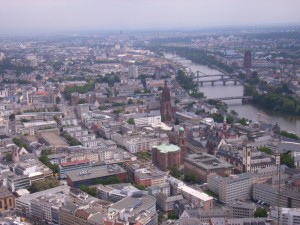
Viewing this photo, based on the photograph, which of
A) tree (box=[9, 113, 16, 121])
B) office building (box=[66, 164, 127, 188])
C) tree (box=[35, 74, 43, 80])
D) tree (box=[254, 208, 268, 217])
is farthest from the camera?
tree (box=[35, 74, 43, 80])

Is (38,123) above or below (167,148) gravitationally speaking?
below

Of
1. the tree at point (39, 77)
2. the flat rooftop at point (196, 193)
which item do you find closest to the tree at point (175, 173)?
the flat rooftop at point (196, 193)

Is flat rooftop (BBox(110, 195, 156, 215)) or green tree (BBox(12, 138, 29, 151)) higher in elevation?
flat rooftop (BBox(110, 195, 156, 215))

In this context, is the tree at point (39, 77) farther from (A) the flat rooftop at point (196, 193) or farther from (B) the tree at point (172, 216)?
(B) the tree at point (172, 216)

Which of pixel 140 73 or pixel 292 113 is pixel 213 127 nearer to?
pixel 292 113

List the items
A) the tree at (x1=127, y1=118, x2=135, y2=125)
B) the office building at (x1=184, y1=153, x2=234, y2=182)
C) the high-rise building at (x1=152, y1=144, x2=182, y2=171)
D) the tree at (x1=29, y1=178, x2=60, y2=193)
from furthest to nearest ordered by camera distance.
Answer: the tree at (x1=127, y1=118, x2=135, y2=125) < the high-rise building at (x1=152, y1=144, x2=182, y2=171) < the office building at (x1=184, y1=153, x2=234, y2=182) < the tree at (x1=29, y1=178, x2=60, y2=193)

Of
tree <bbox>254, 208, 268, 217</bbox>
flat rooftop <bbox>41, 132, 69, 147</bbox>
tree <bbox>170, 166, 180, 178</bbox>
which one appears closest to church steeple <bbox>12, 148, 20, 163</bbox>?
flat rooftop <bbox>41, 132, 69, 147</bbox>

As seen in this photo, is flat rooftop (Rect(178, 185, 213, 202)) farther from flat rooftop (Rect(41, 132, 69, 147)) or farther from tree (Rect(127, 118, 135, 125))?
tree (Rect(127, 118, 135, 125))

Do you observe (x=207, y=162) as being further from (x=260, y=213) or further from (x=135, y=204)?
(x=135, y=204)

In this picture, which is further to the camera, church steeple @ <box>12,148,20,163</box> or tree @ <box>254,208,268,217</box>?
church steeple @ <box>12,148,20,163</box>

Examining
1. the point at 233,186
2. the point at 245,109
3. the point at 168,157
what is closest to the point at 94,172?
the point at 168,157

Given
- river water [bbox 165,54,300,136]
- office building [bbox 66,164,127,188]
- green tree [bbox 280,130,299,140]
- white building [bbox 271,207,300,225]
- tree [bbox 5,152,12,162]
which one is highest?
white building [bbox 271,207,300,225]
